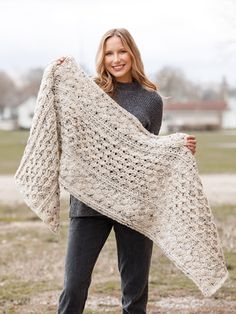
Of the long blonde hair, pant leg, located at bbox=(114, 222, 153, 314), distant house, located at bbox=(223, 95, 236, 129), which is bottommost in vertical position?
distant house, located at bbox=(223, 95, 236, 129)

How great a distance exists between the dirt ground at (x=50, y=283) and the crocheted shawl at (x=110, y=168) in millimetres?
1653

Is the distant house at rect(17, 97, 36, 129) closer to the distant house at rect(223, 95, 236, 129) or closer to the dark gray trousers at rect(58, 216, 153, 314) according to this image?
the distant house at rect(223, 95, 236, 129)

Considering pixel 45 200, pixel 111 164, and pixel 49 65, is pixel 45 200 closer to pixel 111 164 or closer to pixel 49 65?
pixel 111 164

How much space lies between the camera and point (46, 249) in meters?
8.20

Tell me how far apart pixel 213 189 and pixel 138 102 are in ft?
37.9

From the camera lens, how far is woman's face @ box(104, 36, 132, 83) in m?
4.07

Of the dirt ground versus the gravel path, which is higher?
the dirt ground

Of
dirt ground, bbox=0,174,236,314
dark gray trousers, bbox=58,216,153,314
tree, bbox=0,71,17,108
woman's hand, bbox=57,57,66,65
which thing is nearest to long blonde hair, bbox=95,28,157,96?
woman's hand, bbox=57,57,66,65

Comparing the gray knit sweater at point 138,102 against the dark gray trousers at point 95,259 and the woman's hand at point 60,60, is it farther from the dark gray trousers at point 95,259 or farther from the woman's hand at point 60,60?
the woman's hand at point 60,60

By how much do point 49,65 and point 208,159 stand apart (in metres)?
22.8

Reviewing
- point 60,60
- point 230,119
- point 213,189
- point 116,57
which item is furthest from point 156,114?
point 230,119

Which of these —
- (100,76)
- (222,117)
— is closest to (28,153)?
(100,76)

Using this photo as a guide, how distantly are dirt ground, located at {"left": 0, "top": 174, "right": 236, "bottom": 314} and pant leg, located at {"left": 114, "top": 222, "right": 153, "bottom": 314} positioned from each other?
4.42ft

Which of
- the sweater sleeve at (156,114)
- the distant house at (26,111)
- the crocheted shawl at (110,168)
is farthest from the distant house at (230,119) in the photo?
the crocheted shawl at (110,168)
